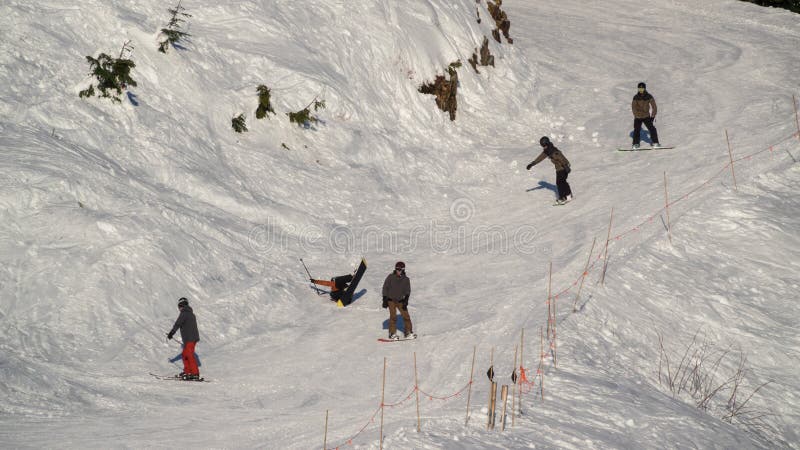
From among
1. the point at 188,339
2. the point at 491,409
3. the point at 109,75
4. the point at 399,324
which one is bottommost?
the point at 491,409

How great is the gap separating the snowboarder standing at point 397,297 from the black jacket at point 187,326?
3.52 metres

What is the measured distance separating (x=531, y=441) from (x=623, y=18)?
31.3 m

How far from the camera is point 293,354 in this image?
14.5 meters

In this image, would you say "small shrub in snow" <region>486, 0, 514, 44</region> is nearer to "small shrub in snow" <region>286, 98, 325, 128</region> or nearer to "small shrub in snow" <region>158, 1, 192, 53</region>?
"small shrub in snow" <region>286, 98, 325, 128</region>

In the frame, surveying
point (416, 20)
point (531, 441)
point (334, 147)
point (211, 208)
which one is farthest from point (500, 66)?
point (531, 441)

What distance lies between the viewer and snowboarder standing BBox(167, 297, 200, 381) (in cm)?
1309

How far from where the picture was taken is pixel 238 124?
20781 mm

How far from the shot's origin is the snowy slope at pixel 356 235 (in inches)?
486

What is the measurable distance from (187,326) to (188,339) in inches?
8.8

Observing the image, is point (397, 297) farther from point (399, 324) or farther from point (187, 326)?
point (187, 326)

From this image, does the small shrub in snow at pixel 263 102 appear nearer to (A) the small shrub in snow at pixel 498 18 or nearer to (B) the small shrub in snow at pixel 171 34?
(B) the small shrub in snow at pixel 171 34

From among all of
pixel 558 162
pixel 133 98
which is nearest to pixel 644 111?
pixel 558 162

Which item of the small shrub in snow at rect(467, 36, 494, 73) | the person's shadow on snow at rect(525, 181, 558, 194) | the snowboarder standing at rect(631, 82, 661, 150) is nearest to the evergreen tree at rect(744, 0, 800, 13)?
the small shrub in snow at rect(467, 36, 494, 73)

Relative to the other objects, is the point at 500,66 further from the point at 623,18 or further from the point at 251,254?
the point at 251,254
